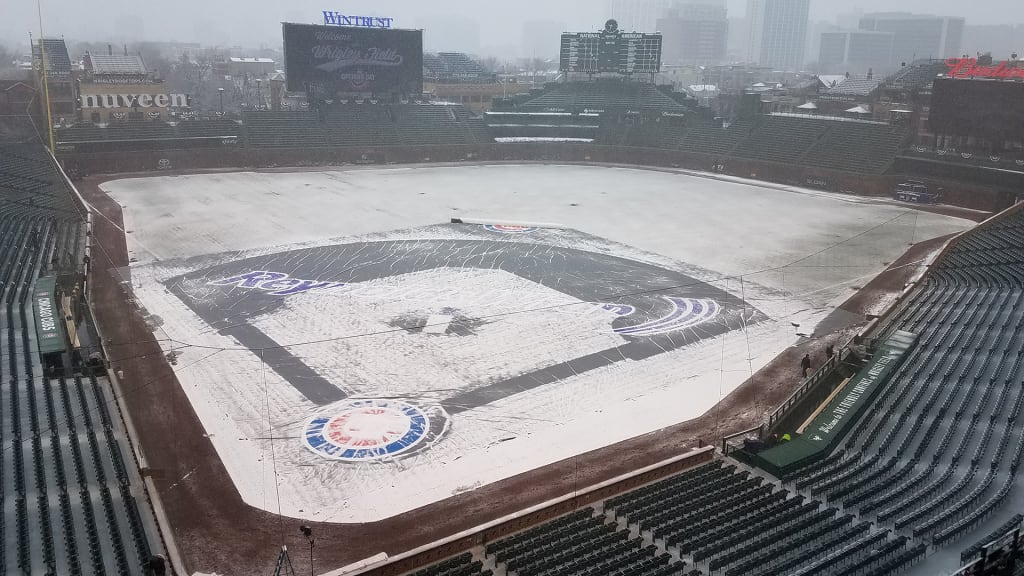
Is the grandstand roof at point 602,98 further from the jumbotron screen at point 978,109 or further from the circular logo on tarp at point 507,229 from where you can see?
the circular logo on tarp at point 507,229

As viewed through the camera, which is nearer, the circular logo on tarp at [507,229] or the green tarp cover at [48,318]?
the green tarp cover at [48,318]

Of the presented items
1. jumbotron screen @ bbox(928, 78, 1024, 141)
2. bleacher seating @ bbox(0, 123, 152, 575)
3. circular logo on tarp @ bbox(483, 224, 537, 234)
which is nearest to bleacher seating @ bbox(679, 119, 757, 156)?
jumbotron screen @ bbox(928, 78, 1024, 141)

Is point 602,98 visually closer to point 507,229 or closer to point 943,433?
point 507,229

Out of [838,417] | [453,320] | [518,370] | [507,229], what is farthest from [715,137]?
[838,417]

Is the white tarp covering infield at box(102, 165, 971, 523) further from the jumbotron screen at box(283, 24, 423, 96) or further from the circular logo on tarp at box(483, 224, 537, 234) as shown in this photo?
the jumbotron screen at box(283, 24, 423, 96)

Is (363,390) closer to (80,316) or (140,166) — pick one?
(80,316)

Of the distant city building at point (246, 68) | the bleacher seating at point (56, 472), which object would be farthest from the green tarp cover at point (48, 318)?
the distant city building at point (246, 68)

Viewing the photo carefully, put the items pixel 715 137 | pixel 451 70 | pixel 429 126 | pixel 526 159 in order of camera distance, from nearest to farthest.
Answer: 1. pixel 715 137
2. pixel 526 159
3. pixel 429 126
4. pixel 451 70
